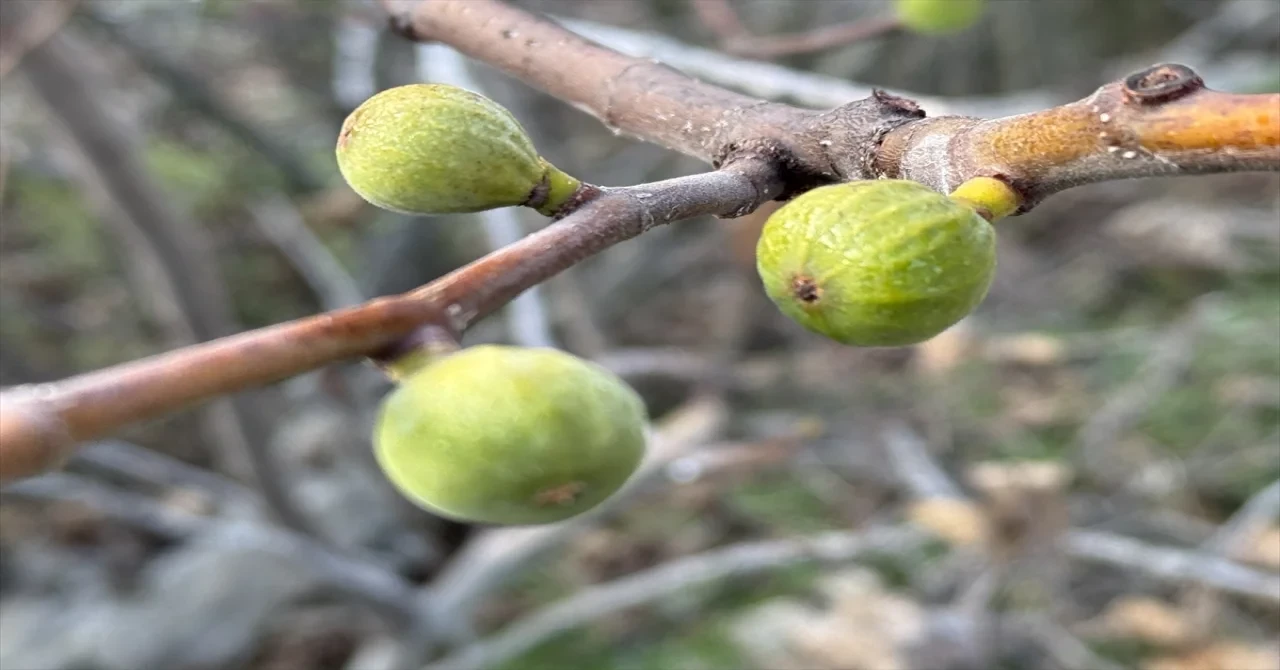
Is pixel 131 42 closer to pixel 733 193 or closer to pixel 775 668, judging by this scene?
pixel 775 668

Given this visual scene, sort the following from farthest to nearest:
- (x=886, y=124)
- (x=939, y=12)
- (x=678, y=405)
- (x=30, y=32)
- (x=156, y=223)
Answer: (x=678, y=405) < (x=156, y=223) < (x=30, y=32) < (x=939, y=12) < (x=886, y=124)

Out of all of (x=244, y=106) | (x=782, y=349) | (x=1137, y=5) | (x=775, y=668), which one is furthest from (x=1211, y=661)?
(x=244, y=106)

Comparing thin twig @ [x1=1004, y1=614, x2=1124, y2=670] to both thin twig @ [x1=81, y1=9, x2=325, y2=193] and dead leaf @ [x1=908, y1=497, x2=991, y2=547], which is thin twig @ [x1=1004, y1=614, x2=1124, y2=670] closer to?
dead leaf @ [x1=908, y1=497, x2=991, y2=547]

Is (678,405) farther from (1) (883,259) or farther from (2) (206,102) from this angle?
(1) (883,259)

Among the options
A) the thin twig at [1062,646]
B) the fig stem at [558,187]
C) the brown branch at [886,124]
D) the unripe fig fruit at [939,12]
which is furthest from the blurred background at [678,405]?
the fig stem at [558,187]

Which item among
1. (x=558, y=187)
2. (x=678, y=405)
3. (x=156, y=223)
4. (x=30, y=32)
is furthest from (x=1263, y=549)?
(x=30, y=32)

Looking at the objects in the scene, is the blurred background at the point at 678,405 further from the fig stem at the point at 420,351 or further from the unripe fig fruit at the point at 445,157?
the fig stem at the point at 420,351
